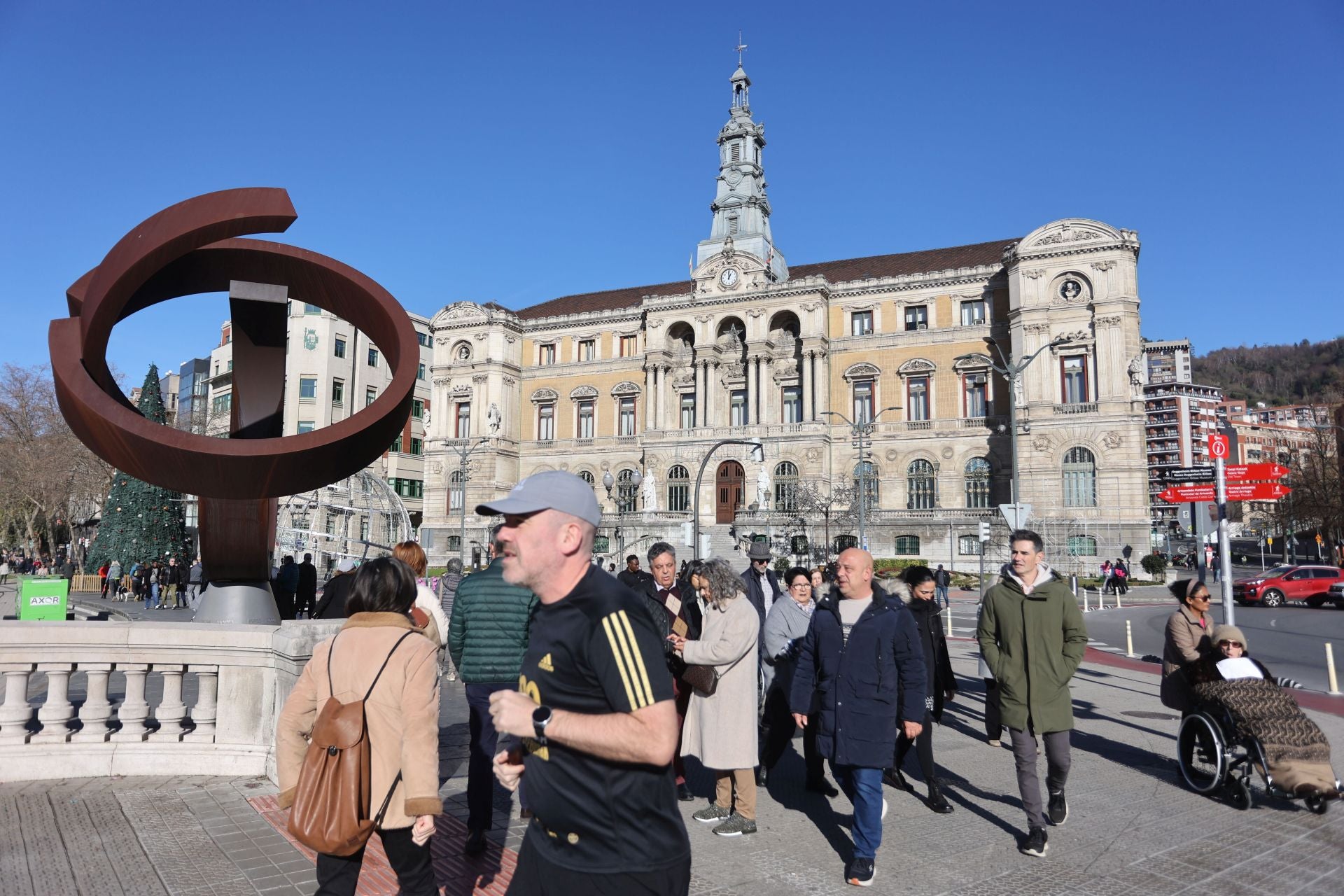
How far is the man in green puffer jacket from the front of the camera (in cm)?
565

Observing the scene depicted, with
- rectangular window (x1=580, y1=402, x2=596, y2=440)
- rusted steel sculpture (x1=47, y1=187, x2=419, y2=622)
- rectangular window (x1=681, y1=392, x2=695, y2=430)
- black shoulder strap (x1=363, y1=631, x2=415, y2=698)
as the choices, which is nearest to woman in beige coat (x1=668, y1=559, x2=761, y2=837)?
black shoulder strap (x1=363, y1=631, x2=415, y2=698)

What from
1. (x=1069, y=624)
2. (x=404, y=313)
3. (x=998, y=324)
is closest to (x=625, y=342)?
(x=998, y=324)

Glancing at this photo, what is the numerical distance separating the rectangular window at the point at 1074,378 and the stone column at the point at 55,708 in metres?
43.9

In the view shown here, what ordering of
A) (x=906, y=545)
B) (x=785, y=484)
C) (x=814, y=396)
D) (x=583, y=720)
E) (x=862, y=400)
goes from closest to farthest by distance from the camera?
(x=583, y=720)
(x=906, y=545)
(x=785, y=484)
(x=814, y=396)
(x=862, y=400)

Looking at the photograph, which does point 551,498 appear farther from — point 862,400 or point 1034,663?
point 862,400

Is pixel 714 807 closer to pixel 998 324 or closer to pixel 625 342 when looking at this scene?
pixel 998 324

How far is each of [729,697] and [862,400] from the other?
45.2 meters

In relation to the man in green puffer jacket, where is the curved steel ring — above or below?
above

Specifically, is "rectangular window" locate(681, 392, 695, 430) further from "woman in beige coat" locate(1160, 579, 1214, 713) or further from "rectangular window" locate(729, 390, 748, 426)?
"woman in beige coat" locate(1160, 579, 1214, 713)

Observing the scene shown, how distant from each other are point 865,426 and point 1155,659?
1546 inches

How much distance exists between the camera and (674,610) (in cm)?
739

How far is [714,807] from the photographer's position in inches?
259

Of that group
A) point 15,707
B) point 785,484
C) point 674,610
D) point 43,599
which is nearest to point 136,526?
point 43,599

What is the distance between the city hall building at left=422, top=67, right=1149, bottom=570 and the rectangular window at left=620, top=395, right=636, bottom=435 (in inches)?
6.9
